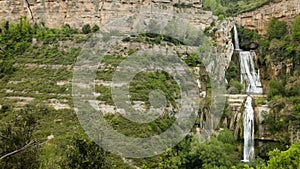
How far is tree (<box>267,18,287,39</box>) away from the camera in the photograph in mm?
41094

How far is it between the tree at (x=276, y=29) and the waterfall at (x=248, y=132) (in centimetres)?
1245

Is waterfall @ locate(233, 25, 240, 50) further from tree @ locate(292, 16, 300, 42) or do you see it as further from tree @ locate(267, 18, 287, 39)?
tree @ locate(292, 16, 300, 42)

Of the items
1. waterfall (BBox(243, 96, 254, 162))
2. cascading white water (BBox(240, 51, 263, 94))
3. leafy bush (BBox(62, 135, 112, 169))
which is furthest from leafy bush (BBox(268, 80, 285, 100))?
leafy bush (BBox(62, 135, 112, 169))

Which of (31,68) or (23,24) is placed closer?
(31,68)

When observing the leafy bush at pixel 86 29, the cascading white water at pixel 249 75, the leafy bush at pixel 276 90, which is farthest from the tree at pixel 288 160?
the leafy bush at pixel 86 29

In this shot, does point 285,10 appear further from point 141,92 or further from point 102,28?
point 141,92

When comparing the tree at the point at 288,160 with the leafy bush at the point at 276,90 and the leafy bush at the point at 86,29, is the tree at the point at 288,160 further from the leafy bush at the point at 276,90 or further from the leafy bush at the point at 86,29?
the leafy bush at the point at 86,29

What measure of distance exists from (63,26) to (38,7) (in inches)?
102

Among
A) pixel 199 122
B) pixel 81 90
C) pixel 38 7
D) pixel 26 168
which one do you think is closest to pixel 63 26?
pixel 38 7

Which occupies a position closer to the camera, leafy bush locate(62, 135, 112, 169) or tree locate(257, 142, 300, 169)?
leafy bush locate(62, 135, 112, 169)

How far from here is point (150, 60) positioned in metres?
30.6

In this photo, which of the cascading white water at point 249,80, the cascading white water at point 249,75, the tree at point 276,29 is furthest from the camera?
the tree at point 276,29

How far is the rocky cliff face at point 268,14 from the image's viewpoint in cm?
4159

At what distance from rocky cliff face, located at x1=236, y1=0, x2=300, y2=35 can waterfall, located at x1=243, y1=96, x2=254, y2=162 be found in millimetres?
14336
